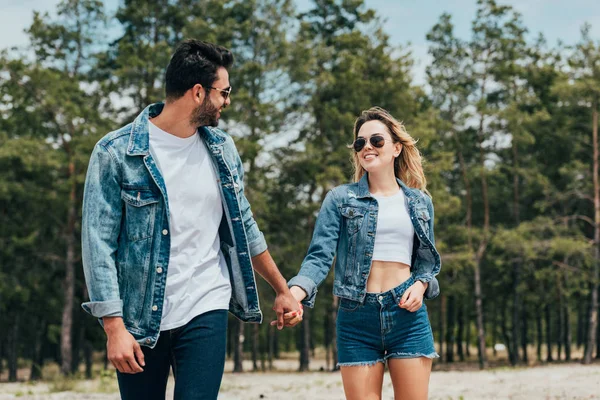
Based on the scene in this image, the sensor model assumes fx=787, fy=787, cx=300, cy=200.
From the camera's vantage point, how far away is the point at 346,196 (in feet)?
15.1

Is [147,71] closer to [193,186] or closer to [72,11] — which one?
[72,11]

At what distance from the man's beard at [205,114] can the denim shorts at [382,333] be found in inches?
58.1

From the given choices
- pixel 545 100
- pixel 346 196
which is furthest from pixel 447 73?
pixel 346 196

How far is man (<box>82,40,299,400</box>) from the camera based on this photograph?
3.17 metres

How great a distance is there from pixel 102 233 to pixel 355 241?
1.72 m

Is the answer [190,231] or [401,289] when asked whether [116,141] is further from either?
[401,289]

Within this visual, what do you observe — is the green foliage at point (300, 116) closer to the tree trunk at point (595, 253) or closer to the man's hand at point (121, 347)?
the tree trunk at point (595, 253)

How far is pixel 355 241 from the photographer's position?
14.7ft

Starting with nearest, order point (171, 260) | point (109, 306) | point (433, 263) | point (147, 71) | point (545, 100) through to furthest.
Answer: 1. point (109, 306)
2. point (171, 260)
3. point (433, 263)
4. point (147, 71)
5. point (545, 100)

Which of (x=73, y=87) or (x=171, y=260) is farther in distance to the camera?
(x=73, y=87)

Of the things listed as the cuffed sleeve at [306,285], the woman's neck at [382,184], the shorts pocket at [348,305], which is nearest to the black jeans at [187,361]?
the cuffed sleeve at [306,285]

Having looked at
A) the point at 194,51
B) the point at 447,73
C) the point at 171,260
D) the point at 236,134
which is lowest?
the point at 171,260

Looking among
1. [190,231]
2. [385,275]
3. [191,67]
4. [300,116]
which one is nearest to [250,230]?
[190,231]

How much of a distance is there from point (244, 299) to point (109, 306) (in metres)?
0.67
